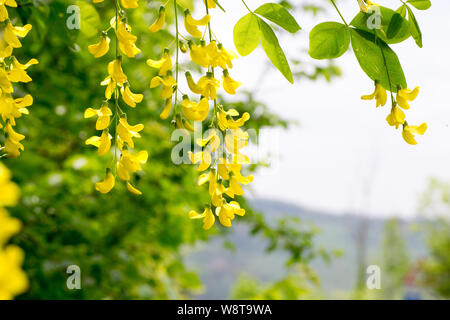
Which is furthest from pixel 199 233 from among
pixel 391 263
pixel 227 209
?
pixel 391 263

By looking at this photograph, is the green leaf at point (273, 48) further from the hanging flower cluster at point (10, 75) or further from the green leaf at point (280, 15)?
the hanging flower cluster at point (10, 75)

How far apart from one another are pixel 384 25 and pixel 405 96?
2.7 inches

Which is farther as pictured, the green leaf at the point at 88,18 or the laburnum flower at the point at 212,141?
the green leaf at the point at 88,18

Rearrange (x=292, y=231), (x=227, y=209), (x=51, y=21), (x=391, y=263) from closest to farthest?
1. (x=227, y=209)
2. (x=51, y=21)
3. (x=292, y=231)
4. (x=391, y=263)

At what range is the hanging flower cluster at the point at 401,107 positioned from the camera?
0.36 meters

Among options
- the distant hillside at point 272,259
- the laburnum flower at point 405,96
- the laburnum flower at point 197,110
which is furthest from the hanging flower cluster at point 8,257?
the distant hillside at point 272,259

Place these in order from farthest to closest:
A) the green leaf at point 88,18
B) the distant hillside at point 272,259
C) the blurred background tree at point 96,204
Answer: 1. the distant hillside at point 272,259
2. the blurred background tree at point 96,204
3. the green leaf at point 88,18

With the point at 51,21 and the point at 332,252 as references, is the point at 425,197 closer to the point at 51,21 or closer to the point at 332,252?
the point at 332,252

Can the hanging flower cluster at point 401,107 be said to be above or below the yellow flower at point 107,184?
above

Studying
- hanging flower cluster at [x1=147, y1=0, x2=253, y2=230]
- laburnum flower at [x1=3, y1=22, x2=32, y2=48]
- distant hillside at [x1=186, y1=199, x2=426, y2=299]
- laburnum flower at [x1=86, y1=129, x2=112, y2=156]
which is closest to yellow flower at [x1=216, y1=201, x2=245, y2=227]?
hanging flower cluster at [x1=147, y1=0, x2=253, y2=230]

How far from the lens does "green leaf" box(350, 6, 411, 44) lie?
37cm

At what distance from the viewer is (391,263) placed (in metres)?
17.5

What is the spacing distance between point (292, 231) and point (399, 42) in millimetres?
1177

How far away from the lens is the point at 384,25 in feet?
1.26
